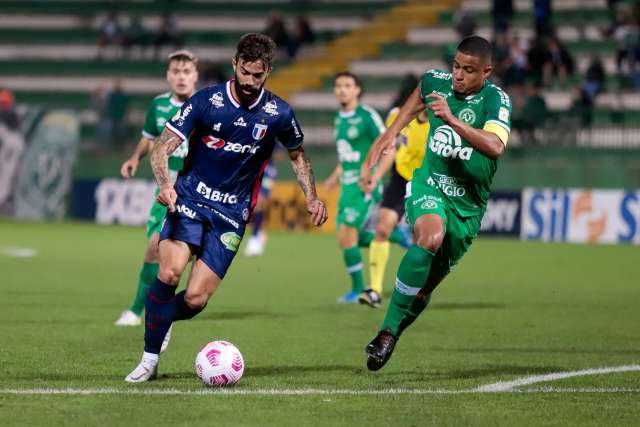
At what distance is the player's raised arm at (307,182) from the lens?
808 centimetres

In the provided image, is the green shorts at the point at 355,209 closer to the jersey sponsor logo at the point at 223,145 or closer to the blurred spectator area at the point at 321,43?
the jersey sponsor logo at the point at 223,145

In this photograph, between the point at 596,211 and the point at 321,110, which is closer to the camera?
the point at 596,211

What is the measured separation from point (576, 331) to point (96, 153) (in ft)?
63.7

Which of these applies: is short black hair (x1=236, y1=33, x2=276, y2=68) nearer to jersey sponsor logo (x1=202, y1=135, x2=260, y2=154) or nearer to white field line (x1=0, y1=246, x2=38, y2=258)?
jersey sponsor logo (x1=202, y1=135, x2=260, y2=154)

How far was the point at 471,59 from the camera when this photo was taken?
8.21 m

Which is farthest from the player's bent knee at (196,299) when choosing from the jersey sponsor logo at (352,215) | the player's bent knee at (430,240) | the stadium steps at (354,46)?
the stadium steps at (354,46)

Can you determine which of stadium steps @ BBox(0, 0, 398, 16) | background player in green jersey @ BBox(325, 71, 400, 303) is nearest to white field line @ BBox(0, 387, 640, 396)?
background player in green jersey @ BBox(325, 71, 400, 303)

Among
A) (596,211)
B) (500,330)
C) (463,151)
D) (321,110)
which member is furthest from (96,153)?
(463,151)

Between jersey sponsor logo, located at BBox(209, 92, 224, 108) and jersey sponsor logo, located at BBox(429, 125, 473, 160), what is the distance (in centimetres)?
150

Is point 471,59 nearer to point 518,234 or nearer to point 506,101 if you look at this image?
point 506,101

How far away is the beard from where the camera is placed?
788cm

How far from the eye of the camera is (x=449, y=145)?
8.46 meters

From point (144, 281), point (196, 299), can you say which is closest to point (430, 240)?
point (196, 299)

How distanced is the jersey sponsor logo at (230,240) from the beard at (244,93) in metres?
0.81
